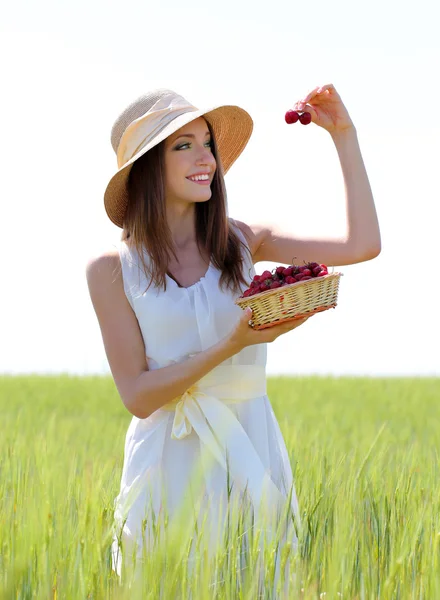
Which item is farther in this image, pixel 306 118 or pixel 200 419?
pixel 306 118

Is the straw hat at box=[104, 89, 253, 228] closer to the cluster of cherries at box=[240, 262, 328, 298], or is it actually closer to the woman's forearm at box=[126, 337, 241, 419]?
the cluster of cherries at box=[240, 262, 328, 298]

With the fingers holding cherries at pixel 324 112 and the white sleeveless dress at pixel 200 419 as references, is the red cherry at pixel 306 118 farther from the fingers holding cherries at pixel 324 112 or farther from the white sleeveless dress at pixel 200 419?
the white sleeveless dress at pixel 200 419

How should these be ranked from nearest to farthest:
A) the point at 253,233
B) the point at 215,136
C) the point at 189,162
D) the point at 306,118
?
the point at 189,162 < the point at 306,118 < the point at 253,233 < the point at 215,136

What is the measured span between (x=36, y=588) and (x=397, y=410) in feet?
22.2

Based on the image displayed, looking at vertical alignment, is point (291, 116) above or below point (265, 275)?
above

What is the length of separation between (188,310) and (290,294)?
40 centimetres

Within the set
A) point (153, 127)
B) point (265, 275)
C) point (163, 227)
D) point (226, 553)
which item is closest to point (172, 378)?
point (265, 275)

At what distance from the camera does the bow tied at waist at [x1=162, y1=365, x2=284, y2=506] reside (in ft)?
8.53

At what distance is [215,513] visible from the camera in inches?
101

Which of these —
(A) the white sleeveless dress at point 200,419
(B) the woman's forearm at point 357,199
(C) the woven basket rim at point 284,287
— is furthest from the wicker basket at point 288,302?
(B) the woman's forearm at point 357,199

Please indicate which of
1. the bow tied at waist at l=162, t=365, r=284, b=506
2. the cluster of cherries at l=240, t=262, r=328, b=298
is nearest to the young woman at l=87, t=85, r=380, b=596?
the bow tied at waist at l=162, t=365, r=284, b=506

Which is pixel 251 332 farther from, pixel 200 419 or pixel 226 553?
pixel 226 553

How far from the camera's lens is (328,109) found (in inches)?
113

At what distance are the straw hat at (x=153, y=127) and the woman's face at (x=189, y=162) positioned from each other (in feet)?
0.14
